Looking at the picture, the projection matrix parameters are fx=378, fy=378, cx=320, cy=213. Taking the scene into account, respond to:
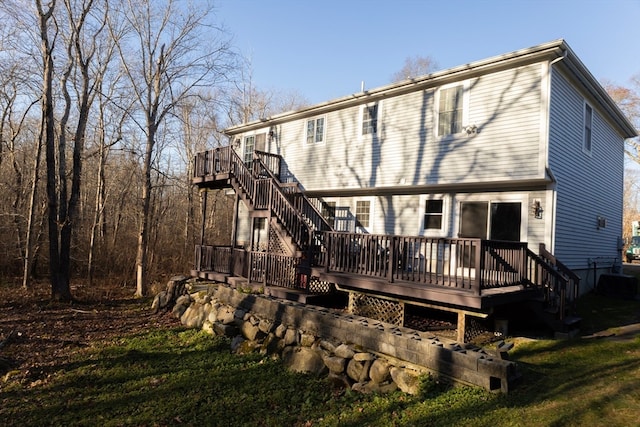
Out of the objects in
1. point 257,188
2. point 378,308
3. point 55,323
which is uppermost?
point 257,188

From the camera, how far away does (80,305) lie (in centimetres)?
1262

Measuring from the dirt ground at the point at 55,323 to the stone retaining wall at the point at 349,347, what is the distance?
8.27ft

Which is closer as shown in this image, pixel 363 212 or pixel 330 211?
pixel 363 212

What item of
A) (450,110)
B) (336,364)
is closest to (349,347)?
(336,364)

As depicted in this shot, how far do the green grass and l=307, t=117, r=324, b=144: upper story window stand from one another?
27.9 ft

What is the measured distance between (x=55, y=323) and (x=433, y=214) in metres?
11.0

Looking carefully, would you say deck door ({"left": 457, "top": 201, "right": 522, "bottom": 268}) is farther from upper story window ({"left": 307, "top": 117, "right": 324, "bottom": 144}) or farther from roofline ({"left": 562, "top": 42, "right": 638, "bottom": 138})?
upper story window ({"left": 307, "top": 117, "right": 324, "bottom": 144})

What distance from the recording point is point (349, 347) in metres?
6.70

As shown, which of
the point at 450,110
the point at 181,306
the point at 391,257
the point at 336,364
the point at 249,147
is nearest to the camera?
the point at 336,364

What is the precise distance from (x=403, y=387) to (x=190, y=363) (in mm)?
4348

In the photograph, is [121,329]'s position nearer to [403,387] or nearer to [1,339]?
[1,339]

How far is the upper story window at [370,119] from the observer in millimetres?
12203

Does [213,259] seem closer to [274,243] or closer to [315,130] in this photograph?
[274,243]

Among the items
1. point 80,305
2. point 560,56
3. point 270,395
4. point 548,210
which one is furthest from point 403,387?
point 80,305
